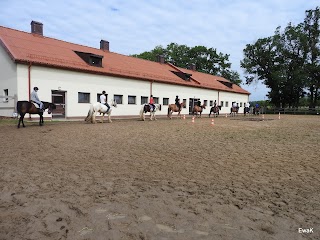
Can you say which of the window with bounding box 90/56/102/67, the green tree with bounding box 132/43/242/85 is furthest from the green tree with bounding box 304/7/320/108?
the window with bounding box 90/56/102/67

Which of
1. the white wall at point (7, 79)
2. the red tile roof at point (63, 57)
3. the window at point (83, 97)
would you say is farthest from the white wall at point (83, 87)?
the white wall at point (7, 79)

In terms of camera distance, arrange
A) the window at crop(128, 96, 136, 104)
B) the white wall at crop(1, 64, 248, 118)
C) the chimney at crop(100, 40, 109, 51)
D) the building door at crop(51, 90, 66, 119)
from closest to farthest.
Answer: the white wall at crop(1, 64, 248, 118) → the building door at crop(51, 90, 66, 119) → the window at crop(128, 96, 136, 104) → the chimney at crop(100, 40, 109, 51)

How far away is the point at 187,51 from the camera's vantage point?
210ft

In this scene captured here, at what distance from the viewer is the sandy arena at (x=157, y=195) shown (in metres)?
2.97

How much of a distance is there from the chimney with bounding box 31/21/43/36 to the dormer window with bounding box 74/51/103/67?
426 cm

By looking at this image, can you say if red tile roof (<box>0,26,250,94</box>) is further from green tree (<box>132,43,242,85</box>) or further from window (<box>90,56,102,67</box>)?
green tree (<box>132,43,242,85</box>)

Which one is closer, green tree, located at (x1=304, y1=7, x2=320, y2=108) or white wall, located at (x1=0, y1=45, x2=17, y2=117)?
white wall, located at (x1=0, y1=45, x2=17, y2=117)

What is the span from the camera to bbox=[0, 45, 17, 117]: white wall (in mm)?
17859

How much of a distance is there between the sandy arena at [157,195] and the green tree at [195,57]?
189 ft

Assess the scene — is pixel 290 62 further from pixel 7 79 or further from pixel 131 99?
pixel 7 79

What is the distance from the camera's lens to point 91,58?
23.1 m

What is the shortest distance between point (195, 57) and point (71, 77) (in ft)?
155

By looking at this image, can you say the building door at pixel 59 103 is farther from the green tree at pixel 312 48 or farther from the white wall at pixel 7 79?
the green tree at pixel 312 48

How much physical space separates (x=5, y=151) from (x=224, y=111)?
123ft
